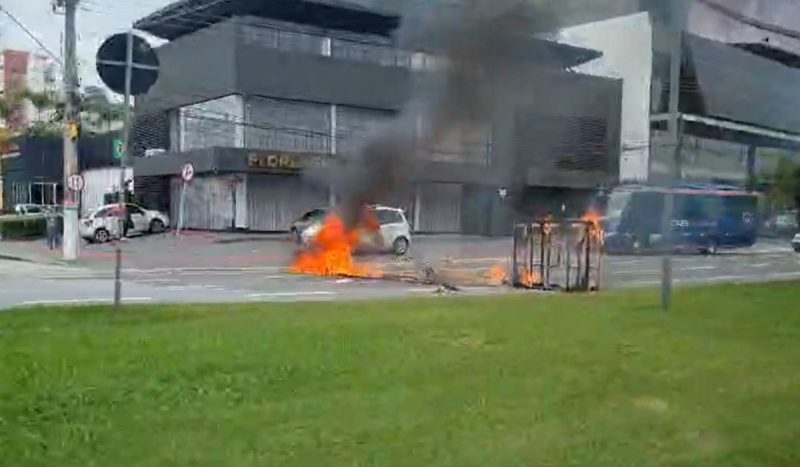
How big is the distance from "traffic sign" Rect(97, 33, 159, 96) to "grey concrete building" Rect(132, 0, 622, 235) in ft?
0.90

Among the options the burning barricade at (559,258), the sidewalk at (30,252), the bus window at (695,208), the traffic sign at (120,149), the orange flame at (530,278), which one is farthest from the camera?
the traffic sign at (120,149)

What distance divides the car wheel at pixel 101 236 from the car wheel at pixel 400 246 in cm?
2627

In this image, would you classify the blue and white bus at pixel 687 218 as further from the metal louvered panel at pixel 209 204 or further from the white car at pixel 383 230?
the metal louvered panel at pixel 209 204

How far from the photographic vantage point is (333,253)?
11.0 meters

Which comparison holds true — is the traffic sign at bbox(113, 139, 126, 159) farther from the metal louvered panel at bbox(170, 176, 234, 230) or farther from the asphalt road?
the metal louvered panel at bbox(170, 176, 234, 230)

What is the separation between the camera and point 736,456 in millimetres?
4719

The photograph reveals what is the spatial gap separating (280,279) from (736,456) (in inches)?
536

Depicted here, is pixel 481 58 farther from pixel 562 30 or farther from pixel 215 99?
pixel 215 99

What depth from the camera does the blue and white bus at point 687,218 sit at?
727 centimetres

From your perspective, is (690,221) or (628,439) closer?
(628,439)

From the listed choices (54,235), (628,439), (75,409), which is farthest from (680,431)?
(54,235)

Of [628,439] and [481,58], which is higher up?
[481,58]

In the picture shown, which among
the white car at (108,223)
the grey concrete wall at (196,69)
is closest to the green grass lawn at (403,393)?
the grey concrete wall at (196,69)

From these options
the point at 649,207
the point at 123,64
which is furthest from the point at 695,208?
the point at 123,64
